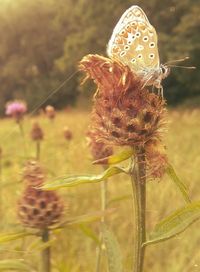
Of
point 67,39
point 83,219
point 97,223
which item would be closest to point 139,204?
point 83,219

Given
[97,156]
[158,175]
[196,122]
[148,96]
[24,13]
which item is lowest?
[158,175]

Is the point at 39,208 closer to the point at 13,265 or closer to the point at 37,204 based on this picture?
the point at 37,204

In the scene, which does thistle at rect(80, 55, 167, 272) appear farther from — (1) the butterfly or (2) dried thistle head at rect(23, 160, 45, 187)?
(2) dried thistle head at rect(23, 160, 45, 187)

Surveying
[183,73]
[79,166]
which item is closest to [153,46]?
[79,166]

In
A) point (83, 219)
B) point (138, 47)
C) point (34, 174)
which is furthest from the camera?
point (34, 174)

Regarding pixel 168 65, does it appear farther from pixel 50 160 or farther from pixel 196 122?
pixel 196 122

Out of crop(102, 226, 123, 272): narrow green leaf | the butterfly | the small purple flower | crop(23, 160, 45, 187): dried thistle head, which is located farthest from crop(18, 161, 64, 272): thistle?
the small purple flower

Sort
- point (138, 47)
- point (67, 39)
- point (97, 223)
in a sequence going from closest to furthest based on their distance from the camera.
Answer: point (138, 47) < point (97, 223) < point (67, 39)
